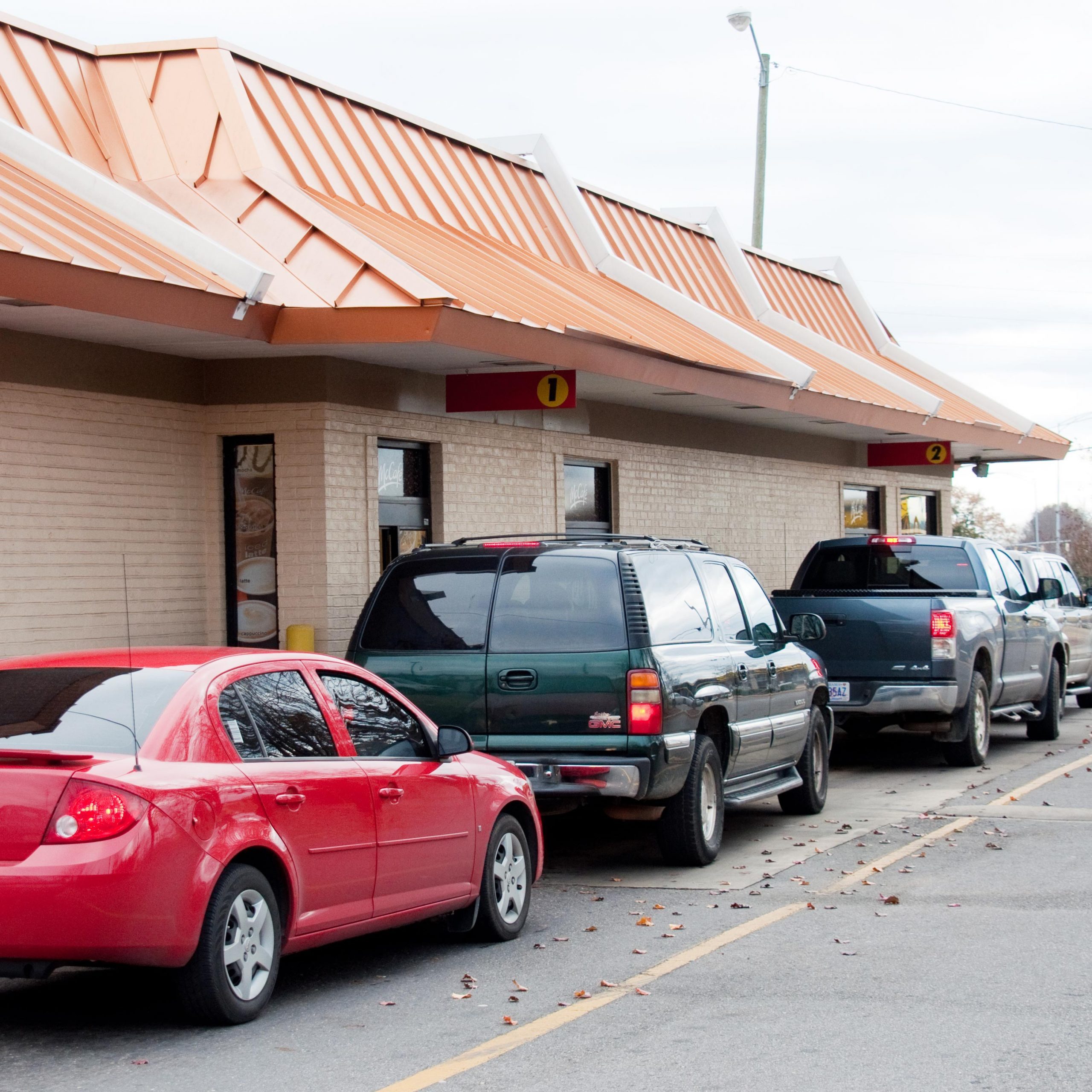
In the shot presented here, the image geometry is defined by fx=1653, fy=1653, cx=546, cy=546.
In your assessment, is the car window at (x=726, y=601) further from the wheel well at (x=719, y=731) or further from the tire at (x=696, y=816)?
the tire at (x=696, y=816)

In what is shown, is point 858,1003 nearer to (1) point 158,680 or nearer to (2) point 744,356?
(1) point 158,680

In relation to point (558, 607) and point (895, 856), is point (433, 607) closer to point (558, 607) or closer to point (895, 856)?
point (558, 607)

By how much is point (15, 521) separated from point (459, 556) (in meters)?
3.86

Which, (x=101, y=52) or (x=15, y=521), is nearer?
(x=15, y=521)

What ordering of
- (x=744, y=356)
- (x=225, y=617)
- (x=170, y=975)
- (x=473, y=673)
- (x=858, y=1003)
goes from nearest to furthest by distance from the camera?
(x=170, y=975) < (x=858, y=1003) < (x=473, y=673) < (x=225, y=617) < (x=744, y=356)

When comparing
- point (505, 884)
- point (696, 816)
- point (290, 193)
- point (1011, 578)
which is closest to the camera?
point (505, 884)

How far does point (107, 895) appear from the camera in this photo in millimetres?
5742

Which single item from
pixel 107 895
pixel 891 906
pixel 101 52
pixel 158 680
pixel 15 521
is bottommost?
pixel 891 906

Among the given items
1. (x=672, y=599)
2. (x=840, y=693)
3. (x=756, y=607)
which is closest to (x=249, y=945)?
(x=672, y=599)

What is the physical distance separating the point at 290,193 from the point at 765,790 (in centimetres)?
612

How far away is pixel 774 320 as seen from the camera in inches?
901

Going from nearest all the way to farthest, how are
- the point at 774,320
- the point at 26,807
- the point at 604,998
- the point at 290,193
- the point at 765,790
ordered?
the point at 26,807 < the point at 604,998 < the point at 765,790 < the point at 290,193 < the point at 774,320

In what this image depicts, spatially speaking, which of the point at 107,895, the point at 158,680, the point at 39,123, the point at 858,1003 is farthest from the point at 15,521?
the point at 858,1003

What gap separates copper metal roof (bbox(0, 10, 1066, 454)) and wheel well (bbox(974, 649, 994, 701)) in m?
3.71
